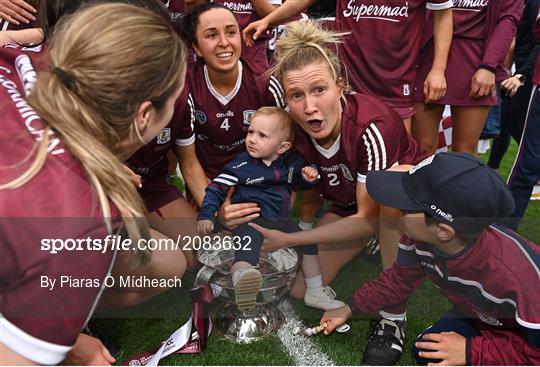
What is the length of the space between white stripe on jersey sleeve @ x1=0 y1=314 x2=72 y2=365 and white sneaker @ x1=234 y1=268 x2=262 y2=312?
92 centimetres

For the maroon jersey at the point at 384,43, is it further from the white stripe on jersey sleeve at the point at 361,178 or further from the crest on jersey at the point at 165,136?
the crest on jersey at the point at 165,136

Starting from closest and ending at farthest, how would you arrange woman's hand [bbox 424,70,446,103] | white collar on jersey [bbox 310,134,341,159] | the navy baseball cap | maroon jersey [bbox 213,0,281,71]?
the navy baseball cap, white collar on jersey [bbox 310,134,341,159], woman's hand [bbox 424,70,446,103], maroon jersey [bbox 213,0,281,71]

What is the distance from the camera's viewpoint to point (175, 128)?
271 centimetres

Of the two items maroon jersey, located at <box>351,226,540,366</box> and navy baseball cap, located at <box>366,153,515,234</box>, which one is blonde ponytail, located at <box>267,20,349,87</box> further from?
maroon jersey, located at <box>351,226,540,366</box>

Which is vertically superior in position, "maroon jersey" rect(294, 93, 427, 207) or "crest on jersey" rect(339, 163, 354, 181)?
"maroon jersey" rect(294, 93, 427, 207)

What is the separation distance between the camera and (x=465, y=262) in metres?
1.85

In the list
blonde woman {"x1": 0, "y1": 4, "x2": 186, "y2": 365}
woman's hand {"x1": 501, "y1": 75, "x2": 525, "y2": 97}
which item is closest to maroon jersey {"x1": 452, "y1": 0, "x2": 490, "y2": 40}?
woman's hand {"x1": 501, "y1": 75, "x2": 525, "y2": 97}

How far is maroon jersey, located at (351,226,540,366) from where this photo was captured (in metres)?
1.80

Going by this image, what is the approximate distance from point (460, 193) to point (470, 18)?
1.66m

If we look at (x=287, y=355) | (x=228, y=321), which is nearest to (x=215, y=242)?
(x=228, y=321)

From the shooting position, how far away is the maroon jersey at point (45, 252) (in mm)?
1258

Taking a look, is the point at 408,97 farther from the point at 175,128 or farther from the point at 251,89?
the point at 175,128

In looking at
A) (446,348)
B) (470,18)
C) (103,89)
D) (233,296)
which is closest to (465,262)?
(446,348)

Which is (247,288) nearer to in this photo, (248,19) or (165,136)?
(165,136)
